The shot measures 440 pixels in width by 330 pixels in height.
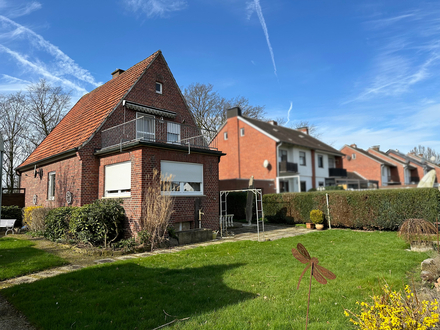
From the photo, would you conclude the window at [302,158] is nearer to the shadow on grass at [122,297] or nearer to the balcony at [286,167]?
the balcony at [286,167]

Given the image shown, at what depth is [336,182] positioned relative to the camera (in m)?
33.6

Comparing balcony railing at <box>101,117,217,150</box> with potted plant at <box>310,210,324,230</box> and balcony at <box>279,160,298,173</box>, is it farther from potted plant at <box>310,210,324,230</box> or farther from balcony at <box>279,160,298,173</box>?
balcony at <box>279,160,298,173</box>

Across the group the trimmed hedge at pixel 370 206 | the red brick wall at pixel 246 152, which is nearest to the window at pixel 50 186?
the trimmed hedge at pixel 370 206

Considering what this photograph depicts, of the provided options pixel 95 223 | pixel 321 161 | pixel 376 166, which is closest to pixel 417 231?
pixel 95 223

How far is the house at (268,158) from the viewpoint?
84.2 ft

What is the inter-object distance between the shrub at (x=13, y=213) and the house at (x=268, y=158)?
1303 cm

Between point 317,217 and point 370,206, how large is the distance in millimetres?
2506

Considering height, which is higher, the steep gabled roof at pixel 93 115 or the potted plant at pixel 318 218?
the steep gabled roof at pixel 93 115

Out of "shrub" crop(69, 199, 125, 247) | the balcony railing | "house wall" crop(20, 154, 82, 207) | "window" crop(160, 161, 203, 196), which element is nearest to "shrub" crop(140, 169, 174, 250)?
"window" crop(160, 161, 203, 196)

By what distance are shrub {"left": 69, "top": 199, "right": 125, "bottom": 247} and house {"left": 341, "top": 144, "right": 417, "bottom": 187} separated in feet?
116

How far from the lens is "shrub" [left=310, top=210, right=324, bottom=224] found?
1482 cm

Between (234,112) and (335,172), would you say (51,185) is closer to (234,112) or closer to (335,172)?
(234,112)

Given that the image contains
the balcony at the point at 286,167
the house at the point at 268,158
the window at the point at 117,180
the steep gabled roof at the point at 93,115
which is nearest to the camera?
the window at the point at 117,180

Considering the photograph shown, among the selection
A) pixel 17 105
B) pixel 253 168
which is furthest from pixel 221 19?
pixel 17 105
